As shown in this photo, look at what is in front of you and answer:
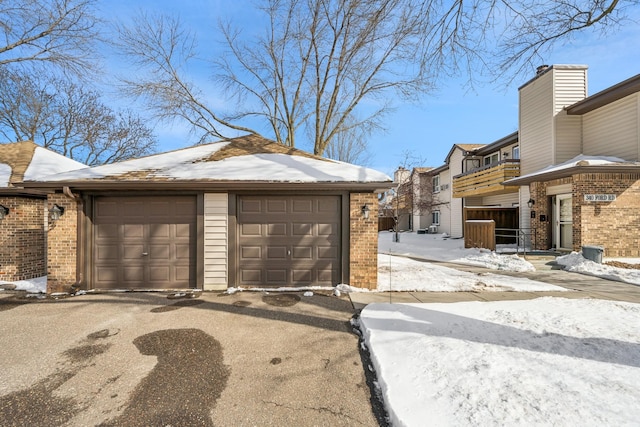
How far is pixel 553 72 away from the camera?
41.9 ft

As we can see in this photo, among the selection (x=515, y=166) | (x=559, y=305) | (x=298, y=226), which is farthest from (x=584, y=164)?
(x=298, y=226)

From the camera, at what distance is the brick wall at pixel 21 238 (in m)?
7.44

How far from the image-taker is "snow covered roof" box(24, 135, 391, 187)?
251 inches

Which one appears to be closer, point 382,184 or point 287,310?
point 287,310

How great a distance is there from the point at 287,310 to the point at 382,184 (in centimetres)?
347

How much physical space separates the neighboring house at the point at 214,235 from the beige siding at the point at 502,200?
13716 mm

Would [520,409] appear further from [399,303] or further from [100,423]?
[100,423]

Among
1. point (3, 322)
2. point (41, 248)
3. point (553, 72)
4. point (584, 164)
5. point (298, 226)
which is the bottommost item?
point (3, 322)

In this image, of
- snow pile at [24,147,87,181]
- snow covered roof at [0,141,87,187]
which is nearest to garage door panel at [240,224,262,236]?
snow covered roof at [0,141,87,187]

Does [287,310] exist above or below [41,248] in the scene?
below

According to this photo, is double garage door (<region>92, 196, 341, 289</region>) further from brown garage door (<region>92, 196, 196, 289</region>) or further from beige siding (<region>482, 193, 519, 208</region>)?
beige siding (<region>482, 193, 519, 208</region>)

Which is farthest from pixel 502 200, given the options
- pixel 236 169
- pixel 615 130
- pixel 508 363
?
pixel 508 363

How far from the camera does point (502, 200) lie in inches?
679

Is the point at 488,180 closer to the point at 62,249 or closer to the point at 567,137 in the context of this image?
the point at 567,137
